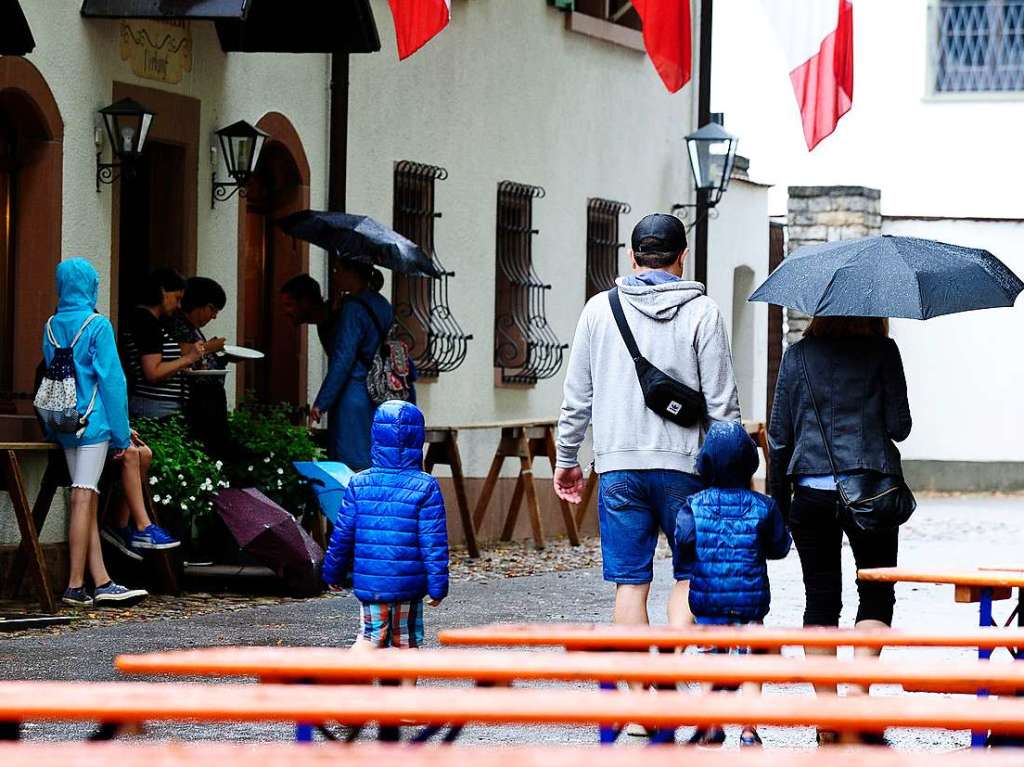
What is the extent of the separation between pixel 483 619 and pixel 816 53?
5.88 metres

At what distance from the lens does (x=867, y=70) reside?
3300 centimetres

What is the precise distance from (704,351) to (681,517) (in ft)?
2.60

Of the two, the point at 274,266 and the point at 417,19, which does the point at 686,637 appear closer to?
the point at 417,19

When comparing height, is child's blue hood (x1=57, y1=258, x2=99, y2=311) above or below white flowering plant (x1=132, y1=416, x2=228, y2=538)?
above

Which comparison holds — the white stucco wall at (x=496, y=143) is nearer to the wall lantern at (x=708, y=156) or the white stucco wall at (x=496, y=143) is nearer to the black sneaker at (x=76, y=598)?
the wall lantern at (x=708, y=156)

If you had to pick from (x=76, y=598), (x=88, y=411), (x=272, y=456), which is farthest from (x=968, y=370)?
(x=88, y=411)

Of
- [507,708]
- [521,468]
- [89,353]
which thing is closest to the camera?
[507,708]

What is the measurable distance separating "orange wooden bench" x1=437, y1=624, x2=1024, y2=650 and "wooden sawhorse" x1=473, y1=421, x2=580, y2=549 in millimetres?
10113

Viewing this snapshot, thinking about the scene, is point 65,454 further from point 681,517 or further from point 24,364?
point 681,517

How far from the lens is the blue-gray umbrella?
794cm

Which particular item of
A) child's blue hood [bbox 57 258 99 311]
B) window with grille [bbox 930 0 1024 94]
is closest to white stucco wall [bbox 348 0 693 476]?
child's blue hood [bbox 57 258 99 311]

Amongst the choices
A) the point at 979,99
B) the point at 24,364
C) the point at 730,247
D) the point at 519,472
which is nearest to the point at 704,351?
the point at 24,364

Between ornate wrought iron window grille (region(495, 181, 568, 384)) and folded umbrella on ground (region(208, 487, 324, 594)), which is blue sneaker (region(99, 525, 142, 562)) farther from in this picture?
ornate wrought iron window grille (region(495, 181, 568, 384))

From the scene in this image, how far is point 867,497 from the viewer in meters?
7.81
